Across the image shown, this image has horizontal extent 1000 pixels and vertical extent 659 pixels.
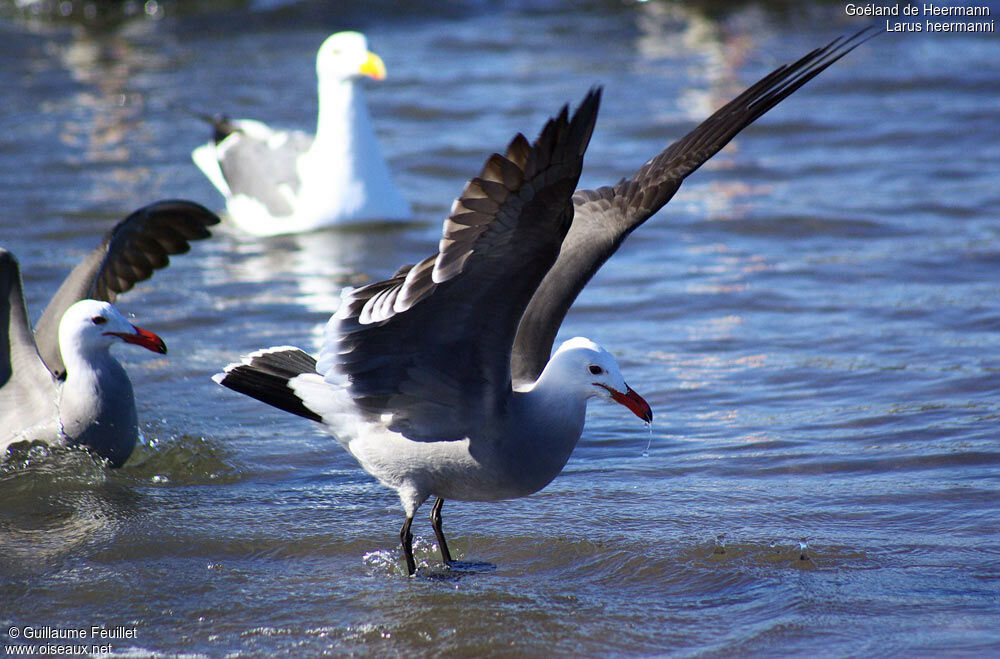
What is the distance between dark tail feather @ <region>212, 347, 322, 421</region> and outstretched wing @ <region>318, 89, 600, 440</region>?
335 mm

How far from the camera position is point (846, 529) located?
4.80 meters

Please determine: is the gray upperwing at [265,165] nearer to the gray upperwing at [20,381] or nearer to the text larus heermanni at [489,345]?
the gray upperwing at [20,381]

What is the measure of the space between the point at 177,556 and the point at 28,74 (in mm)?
10851

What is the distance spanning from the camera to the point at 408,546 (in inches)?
179

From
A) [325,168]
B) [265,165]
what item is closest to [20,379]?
[325,168]

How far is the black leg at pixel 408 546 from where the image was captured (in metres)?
4.52

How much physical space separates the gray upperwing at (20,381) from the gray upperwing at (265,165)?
3.86 meters

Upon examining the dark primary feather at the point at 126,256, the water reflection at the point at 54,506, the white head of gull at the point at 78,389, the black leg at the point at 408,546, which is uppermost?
the dark primary feather at the point at 126,256


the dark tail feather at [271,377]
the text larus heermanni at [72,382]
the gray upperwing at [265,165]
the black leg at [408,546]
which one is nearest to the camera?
the black leg at [408,546]

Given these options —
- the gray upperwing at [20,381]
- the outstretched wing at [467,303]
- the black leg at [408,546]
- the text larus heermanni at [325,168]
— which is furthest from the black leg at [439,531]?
the text larus heermanni at [325,168]

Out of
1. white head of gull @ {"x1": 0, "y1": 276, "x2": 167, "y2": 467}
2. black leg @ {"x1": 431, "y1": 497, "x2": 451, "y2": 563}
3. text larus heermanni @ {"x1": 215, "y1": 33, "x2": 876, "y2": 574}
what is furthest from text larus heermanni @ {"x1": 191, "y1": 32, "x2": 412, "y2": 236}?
black leg @ {"x1": 431, "y1": 497, "x2": 451, "y2": 563}

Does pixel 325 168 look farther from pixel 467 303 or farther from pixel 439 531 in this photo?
pixel 467 303

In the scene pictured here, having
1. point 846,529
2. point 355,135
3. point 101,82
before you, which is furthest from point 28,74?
point 846,529

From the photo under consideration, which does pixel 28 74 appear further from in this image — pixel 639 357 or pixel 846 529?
pixel 846 529
